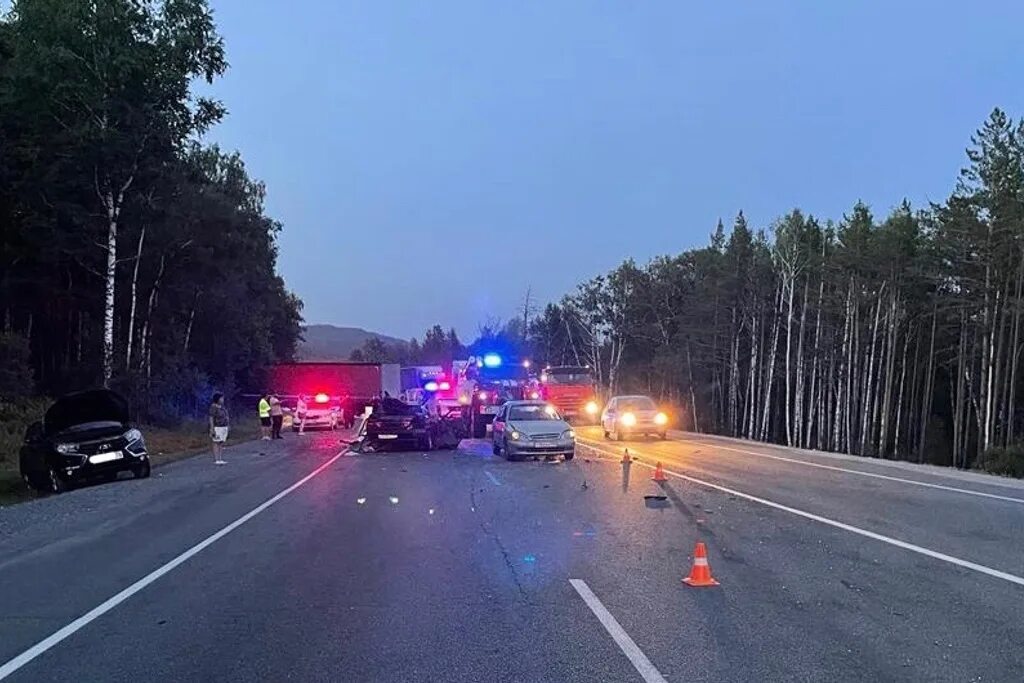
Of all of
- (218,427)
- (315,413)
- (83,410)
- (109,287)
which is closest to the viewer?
(83,410)

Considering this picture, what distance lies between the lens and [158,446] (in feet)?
106

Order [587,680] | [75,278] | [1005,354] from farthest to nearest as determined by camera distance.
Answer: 1. [1005,354]
2. [75,278]
3. [587,680]

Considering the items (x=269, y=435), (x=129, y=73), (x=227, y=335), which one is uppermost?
(x=129, y=73)

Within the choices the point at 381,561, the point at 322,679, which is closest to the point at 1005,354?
the point at 381,561

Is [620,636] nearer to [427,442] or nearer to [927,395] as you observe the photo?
[427,442]

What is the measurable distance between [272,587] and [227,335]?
173ft

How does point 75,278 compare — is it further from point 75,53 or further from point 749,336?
point 749,336

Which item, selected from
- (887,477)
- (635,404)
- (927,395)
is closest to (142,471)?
(887,477)

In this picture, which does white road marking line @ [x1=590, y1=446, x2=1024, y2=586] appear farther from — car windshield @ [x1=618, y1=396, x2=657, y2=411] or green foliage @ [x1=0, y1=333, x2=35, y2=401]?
green foliage @ [x1=0, y1=333, x2=35, y2=401]

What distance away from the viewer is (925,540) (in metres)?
11.5

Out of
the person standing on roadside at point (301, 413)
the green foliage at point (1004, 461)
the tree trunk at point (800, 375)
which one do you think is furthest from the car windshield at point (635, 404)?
the tree trunk at point (800, 375)

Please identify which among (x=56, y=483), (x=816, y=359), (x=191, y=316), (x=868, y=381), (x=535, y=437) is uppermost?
(x=191, y=316)

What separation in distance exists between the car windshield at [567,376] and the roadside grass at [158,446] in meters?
14.5

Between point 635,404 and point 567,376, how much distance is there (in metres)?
14.6
